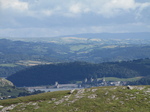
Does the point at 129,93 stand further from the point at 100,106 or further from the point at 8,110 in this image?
the point at 8,110

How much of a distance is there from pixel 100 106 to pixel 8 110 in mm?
23052

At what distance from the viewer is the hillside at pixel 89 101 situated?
3514 inches

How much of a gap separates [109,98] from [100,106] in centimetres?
638

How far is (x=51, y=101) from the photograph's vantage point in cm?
9831

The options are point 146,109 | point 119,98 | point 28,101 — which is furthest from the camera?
point 28,101

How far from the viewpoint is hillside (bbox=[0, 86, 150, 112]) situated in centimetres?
8925

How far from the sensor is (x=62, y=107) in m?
91.8

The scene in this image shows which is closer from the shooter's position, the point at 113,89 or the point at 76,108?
the point at 76,108

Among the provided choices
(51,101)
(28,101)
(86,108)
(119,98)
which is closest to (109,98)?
(119,98)

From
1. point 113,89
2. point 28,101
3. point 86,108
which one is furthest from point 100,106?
point 28,101

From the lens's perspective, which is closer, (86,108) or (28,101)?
(86,108)

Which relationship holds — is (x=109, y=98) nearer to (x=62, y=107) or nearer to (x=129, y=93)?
(x=129, y=93)

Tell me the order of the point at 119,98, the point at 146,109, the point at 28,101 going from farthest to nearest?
the point at 28,101 < the point at 119,98 < the point at 146,109

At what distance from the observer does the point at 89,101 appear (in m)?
94.5
